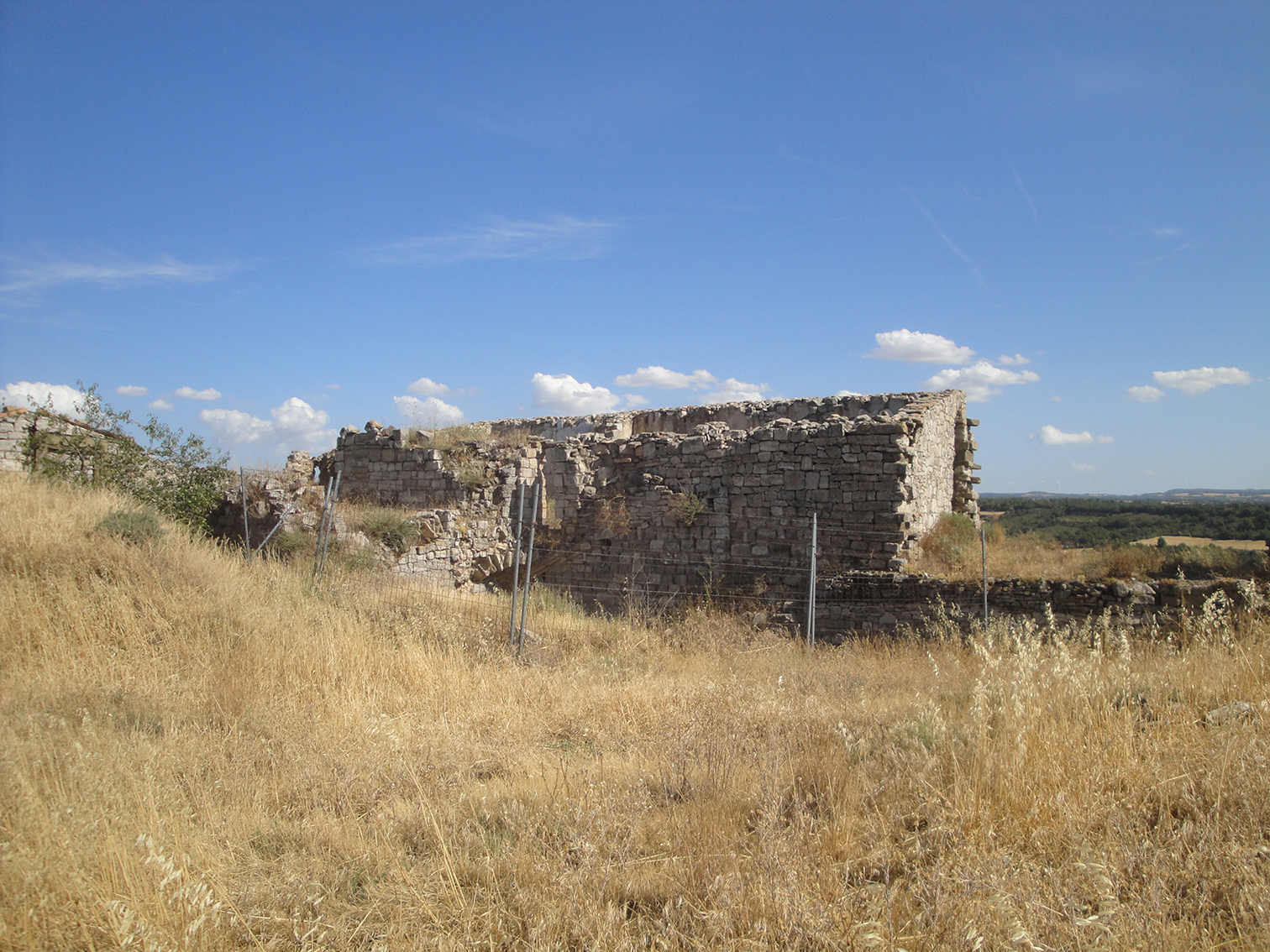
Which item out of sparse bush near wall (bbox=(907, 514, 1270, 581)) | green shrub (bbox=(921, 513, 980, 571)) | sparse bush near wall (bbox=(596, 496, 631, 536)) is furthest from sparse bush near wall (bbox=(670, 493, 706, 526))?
green shrub (bbox=(921, 513, 980, 571))

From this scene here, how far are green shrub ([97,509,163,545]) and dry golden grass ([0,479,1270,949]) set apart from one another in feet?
5.62

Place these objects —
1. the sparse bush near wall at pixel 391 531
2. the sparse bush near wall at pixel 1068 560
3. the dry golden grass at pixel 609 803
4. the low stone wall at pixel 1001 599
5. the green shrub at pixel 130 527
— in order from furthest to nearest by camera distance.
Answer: the sparse bush near wall at pixel 391 531 < the sparse bush near wall at pixel 1068 560 < the low stone wall at pixel 1001 599 < the green shrub at pixel 130 527 < the dry golden grass at pixel 609 803

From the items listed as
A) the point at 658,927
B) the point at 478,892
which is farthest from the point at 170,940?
the point at 658,927

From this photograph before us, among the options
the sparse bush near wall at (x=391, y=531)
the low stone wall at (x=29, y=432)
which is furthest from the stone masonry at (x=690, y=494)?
the low stone wall at (x=29, y=432)

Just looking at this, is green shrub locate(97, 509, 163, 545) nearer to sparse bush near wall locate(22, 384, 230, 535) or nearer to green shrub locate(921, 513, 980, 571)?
sparse bush near wall locate(22, 384, 230, 535)

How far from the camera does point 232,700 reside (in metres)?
5.37

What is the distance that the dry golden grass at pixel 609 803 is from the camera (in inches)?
109

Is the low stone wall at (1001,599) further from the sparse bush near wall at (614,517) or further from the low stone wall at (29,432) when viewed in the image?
the low stone wall at (29,432)

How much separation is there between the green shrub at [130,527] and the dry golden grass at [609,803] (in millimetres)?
1713

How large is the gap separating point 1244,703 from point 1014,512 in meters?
35.8

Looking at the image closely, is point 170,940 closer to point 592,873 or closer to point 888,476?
point 592,873

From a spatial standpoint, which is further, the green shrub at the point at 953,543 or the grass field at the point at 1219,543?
the green shrub at the point at 953,543

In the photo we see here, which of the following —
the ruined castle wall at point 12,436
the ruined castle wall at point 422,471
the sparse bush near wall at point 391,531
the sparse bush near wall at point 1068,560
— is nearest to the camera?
the sparse bush near wall at point 1068,560

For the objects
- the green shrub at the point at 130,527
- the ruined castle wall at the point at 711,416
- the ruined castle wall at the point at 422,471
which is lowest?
the green shrub at the point at 130,527
